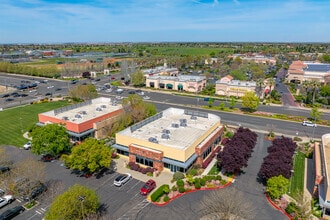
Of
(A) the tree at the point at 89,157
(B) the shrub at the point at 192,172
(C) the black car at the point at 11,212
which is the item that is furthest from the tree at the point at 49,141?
(B) the shrub at the point at 192,172

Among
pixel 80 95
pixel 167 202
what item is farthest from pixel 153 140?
pixel 80 95

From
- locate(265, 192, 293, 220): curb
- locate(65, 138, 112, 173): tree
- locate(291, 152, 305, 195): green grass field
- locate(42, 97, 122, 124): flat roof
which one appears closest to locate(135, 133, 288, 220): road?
locate(265, 192, 293, 220): curb

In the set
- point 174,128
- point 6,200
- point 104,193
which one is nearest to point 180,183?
point 104,193

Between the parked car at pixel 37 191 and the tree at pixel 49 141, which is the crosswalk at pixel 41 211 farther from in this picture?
the tree at pixel 49 141

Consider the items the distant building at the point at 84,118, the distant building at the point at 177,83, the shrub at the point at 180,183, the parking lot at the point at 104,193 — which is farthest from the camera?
the distant building at the point at 177,83

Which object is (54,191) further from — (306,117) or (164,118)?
(306,117)

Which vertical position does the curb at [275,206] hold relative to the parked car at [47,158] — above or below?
above
